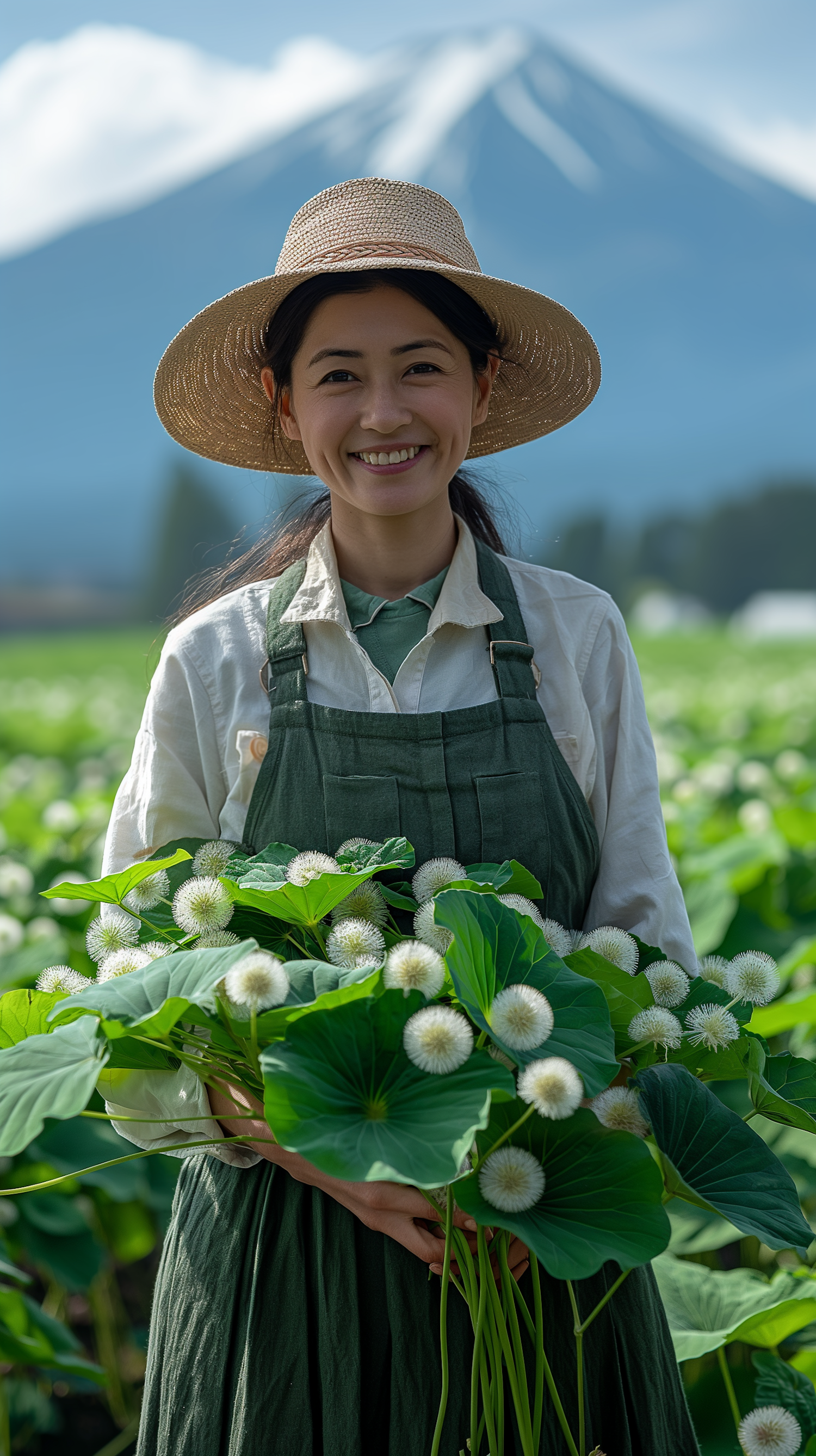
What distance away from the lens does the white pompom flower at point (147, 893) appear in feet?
3.63

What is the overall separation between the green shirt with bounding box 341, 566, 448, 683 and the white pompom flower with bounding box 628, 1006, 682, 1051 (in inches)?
22.5

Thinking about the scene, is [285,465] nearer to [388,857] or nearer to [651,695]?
[388,857]

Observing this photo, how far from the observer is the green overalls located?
3.84 feet

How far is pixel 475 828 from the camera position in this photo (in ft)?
4.35

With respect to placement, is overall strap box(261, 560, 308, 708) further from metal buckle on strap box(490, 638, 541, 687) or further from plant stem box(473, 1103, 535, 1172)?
plant stem box(473, 1103, 535, 1172)

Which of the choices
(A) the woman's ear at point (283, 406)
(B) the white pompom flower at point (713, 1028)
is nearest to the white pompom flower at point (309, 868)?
(B) the white pompom flower at point (713, 1028)

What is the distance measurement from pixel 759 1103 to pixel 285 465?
1.11m

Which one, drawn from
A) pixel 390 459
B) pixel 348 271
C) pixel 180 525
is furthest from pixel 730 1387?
pixel 180 525

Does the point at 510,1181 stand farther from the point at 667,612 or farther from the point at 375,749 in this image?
the point at 667,612

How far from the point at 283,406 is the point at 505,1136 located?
1.01 meters

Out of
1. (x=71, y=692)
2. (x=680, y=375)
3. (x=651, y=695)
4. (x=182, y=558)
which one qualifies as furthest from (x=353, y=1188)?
(x=680, y=375)

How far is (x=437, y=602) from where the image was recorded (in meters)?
1.44

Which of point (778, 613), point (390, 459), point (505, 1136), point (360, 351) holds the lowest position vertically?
point (505, 1136)

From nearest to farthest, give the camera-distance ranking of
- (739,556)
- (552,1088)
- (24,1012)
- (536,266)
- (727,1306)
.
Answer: (552,1088), (24,1012), (727,1306), (739,556), (536,266)
